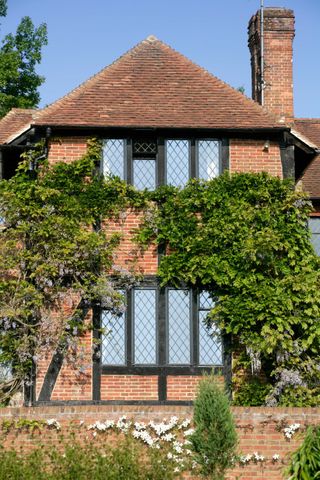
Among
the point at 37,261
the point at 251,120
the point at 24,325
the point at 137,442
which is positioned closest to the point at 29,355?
the point at 24,325

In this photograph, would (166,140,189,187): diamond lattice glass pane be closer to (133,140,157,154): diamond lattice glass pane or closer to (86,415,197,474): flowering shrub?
(133,140,157,154): diamond lattice glass pane

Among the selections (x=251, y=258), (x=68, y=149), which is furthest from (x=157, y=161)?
(x=251, y=258)

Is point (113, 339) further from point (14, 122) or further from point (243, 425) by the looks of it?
point (14, 122)

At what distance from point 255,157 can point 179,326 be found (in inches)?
146

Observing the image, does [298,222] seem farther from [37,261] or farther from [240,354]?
[37,261]

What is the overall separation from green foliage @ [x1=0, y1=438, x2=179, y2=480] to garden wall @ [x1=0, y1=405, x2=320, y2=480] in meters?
0.25

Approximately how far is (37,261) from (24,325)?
4.05ft

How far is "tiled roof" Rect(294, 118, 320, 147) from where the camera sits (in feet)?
76.8

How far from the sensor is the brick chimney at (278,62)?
2148cm

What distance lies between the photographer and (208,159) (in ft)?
59.5

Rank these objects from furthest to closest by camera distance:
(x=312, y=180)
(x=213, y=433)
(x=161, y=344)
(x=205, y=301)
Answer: (x=312, y=180), (x=205, y=301), (x=161, y=344), (x=213, y=433)

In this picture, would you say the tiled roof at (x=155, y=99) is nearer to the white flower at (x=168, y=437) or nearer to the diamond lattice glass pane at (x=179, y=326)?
the diamond lattice glass pane at (x=179, y=326)

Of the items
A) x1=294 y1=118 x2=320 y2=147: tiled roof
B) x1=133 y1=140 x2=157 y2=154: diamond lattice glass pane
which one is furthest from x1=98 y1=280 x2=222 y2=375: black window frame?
x1=294 y1=118 x2=320 y2=147: tiled roof

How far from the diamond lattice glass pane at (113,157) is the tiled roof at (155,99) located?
43 centimetres
